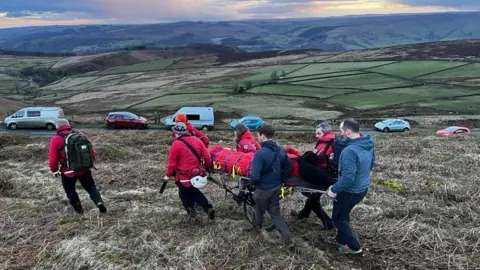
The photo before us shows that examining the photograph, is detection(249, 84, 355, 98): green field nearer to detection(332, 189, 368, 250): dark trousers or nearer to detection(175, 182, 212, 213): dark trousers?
detection(175, 182, 212, 213): dark trousers

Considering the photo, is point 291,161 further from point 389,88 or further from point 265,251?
point 389,88

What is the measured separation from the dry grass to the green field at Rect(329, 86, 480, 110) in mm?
44575

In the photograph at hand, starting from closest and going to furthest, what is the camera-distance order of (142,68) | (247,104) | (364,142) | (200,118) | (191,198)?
(364,142) < (191,198) < (200,118) < (247,104) < (142,68)

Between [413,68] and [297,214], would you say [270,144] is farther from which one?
[413,68]

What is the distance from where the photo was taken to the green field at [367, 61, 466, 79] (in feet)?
247

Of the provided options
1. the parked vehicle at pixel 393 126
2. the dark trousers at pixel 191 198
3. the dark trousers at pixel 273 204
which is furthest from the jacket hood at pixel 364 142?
the parked vehicle at pixel 393 126

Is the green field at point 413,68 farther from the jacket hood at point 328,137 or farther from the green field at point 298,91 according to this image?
the jacket hood at point 328,137

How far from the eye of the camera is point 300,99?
60406mm

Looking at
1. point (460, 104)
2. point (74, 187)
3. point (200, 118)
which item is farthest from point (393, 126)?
point (74, 187)

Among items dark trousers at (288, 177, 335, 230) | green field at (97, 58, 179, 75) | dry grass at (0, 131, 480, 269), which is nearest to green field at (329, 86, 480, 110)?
dry grass at (0, 131, 480, 269)

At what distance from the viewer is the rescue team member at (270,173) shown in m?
7.16

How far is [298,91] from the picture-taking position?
2611 inches

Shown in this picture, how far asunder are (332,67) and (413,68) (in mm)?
16049

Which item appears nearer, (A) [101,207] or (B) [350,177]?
(B) [350,177]
